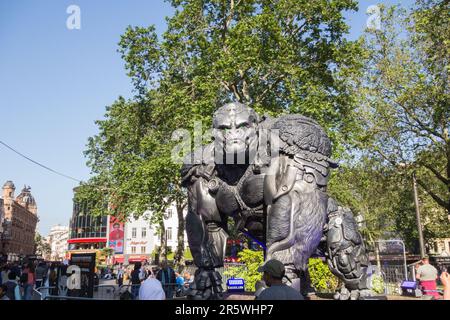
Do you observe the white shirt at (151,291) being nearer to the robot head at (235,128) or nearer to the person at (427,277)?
the robot head at (235,128)

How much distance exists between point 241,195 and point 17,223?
97.8 metres

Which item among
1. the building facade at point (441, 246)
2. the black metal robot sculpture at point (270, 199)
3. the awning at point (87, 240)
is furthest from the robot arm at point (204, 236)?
the awning at point (87, 240)

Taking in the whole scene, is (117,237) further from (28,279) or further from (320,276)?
(320,276)

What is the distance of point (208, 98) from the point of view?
58.6ft

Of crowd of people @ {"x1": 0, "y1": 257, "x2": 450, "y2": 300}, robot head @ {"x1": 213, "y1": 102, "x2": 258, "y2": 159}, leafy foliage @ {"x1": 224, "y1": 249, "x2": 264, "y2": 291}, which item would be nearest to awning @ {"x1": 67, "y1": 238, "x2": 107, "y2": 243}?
crowd of people @ {"x1": 0, "y1": 257, "x2": 450, "y2": 300}

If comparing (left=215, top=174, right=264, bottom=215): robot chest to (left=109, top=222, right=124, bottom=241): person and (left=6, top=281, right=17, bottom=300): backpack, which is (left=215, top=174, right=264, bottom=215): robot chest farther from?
(left=109, top=222, right=124, bottom=241): person

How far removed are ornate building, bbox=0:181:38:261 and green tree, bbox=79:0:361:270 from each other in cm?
4967

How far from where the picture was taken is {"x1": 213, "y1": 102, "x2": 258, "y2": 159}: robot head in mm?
4570

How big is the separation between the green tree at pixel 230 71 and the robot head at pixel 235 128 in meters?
11.9

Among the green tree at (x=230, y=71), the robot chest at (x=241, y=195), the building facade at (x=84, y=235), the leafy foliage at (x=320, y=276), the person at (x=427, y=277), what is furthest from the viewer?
the building facade at (x=84, y=235)

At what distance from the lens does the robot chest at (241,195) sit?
4.54 m

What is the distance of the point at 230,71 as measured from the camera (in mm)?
17656
